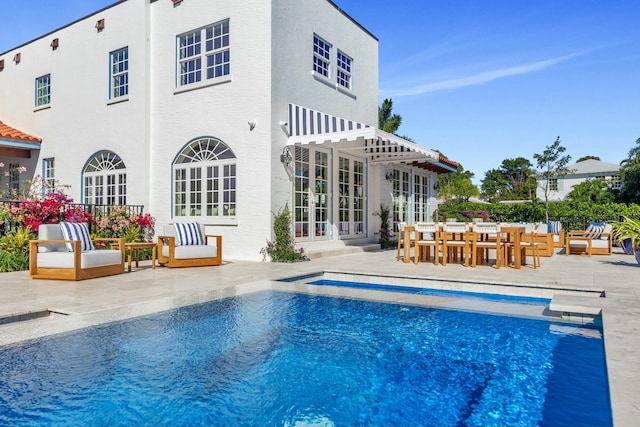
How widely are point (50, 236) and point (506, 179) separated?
71886 millimetres

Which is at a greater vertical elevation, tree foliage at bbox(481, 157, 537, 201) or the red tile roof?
tree foliage at bbox(481, 157, 537, 201)

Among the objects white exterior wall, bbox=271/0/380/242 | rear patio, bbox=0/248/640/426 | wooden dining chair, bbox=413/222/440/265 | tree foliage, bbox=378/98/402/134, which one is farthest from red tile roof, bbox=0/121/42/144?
tree foliage, bbox=378/98/402/134

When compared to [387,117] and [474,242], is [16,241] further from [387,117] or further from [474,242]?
[387,117]

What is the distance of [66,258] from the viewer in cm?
870

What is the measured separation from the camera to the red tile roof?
18062 millimetres

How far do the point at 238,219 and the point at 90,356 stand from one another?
887cm

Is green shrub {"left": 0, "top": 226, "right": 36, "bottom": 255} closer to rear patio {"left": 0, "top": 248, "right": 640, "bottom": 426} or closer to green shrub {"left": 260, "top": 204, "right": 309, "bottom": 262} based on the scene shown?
rear patio {"left": 0, "top": 248, "right": 640, "bottom": 426}

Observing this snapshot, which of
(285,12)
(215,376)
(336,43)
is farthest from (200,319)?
(336,43)

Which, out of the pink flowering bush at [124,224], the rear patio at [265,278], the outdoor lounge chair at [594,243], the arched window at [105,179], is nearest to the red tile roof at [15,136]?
the arched window at [105,179]

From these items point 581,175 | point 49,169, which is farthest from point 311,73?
point 581,175

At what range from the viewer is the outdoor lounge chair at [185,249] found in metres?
10.9

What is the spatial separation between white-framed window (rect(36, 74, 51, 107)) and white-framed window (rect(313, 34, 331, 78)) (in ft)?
41.4

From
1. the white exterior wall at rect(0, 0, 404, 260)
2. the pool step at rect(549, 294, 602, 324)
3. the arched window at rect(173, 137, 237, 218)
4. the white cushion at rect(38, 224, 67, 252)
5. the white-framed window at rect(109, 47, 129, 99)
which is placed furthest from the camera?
the white-framed window at rect(109, 47, 129, 99)

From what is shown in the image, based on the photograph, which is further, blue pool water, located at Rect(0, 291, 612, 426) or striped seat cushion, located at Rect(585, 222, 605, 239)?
striped seat cushion, located at Rect(585, 222, 605, 239)
